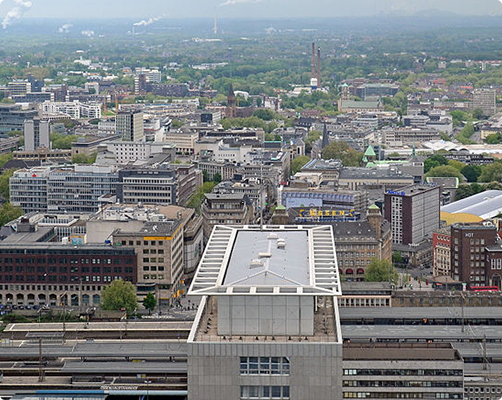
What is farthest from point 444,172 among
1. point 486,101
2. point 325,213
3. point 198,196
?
point 486,101

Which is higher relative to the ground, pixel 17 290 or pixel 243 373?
pixel 243 373

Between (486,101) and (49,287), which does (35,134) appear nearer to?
(49,287)

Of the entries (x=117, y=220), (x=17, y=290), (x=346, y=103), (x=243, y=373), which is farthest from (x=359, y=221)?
(x=346, y=103)

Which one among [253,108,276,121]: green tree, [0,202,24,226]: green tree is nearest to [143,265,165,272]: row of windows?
[0,202,24,226]: green tree

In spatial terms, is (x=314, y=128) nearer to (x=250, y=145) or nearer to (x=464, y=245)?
(x=250, y=145)

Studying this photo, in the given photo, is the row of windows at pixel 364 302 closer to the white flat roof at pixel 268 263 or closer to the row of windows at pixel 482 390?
the row of windows at pixel 482 390

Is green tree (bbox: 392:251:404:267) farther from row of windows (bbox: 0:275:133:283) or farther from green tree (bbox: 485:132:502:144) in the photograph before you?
green tree (bbox: 485:132:502:144)

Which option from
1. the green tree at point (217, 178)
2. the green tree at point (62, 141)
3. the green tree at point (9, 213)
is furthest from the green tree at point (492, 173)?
the green tree at point (9, 213)
